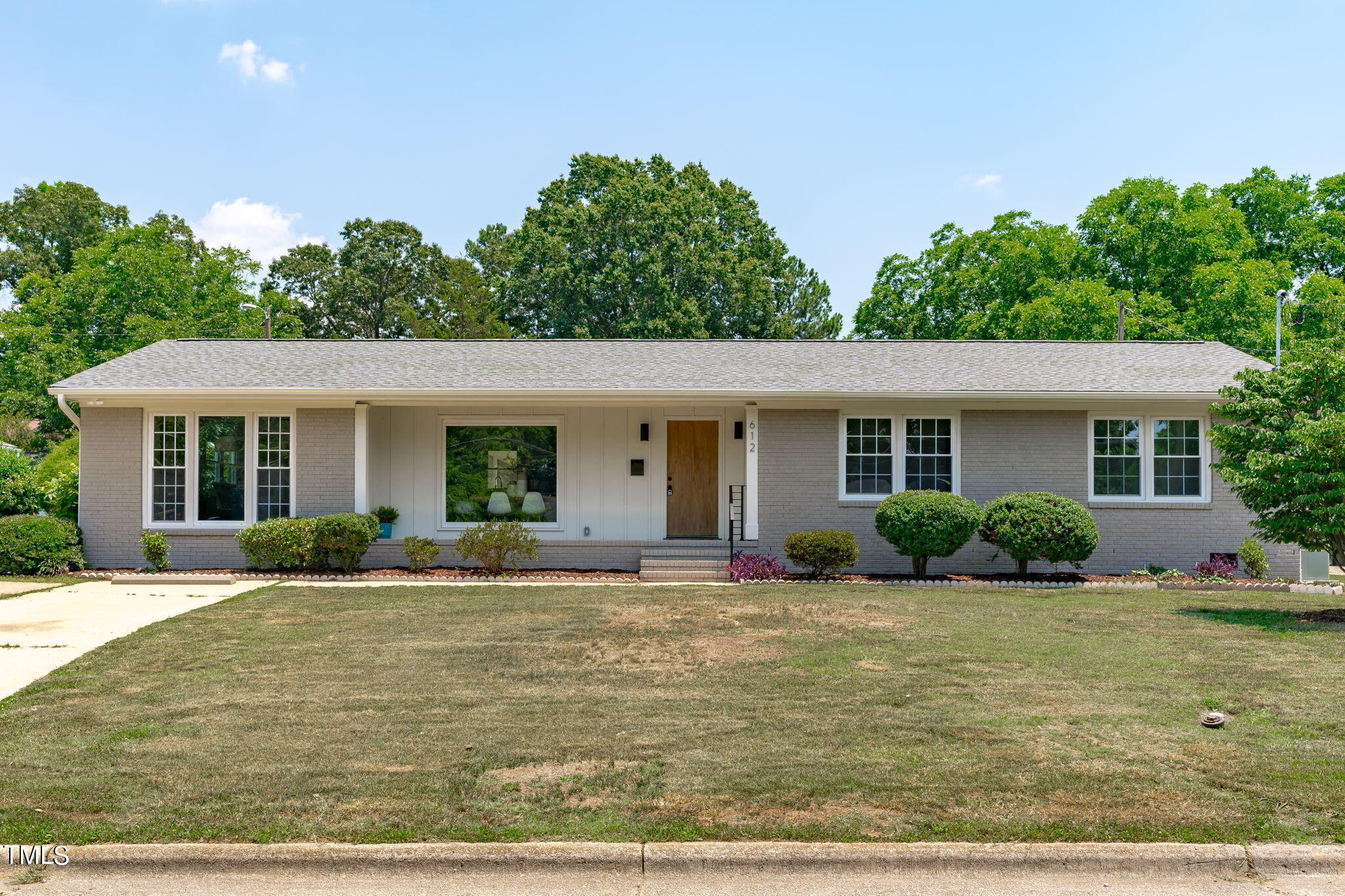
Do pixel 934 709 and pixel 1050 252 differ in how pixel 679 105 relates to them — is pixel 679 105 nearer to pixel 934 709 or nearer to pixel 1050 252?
pixel 1050 252

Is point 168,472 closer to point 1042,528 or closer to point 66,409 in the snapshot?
point 66,409

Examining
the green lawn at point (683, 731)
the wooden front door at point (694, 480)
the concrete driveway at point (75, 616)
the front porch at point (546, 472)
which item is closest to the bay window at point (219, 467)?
the front porch at point (546, 472)

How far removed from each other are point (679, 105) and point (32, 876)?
89.9ft

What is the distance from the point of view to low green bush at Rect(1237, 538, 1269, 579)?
583 inches

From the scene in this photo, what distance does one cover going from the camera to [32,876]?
4.21 meters

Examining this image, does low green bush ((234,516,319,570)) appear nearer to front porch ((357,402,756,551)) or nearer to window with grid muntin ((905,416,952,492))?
front porch ((357,402,756,551))

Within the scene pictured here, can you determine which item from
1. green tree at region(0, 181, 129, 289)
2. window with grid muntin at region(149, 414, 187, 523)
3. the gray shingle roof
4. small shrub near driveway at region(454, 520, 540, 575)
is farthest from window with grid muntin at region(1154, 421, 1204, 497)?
green tree at region(0, 181, 129, 289)

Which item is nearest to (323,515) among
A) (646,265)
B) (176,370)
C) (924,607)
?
(176,370)

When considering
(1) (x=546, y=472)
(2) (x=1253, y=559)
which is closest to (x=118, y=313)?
(1) (x=546, y=472)

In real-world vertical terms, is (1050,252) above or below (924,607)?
above

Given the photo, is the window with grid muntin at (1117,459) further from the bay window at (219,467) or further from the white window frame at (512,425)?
A: the bay window at (219,467)

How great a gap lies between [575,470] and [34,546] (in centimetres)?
816

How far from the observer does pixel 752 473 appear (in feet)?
50.1

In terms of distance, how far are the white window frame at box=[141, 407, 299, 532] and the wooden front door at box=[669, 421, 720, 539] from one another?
6.15 m
